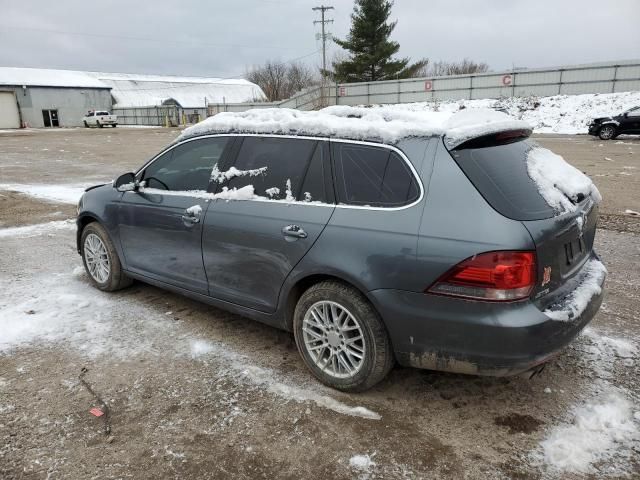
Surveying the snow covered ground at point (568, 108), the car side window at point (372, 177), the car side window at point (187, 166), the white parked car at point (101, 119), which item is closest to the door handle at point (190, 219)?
the car side window at point (187, 166)

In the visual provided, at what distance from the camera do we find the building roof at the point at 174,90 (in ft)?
207

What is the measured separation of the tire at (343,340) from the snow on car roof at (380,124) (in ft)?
3.28

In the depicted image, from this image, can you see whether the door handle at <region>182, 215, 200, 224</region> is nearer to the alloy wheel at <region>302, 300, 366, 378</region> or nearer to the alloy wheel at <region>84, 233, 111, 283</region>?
the alloy wheel at <region>302, 300, 366, 378</region>

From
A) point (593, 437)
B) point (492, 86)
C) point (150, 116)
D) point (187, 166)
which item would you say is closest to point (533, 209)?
point (593, 437)

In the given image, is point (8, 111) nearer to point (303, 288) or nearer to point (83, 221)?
point (83, 221)

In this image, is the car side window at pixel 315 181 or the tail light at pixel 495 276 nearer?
the tail light at pixel 495 276

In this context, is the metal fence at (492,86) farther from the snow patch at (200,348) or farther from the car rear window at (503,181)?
the snow patch at (200,348)

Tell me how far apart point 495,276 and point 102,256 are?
3.90 m

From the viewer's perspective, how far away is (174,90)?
67750 mm

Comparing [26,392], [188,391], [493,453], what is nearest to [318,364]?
[188,391]

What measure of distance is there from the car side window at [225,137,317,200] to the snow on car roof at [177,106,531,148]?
0.08m

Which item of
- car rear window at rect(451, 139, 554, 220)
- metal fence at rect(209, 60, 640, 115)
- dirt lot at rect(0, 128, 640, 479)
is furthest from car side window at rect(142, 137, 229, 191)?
metal fence at rect(209, 60, 640, 115)

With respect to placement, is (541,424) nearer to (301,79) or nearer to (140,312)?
(140,312)

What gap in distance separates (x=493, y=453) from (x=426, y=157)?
167 cm
